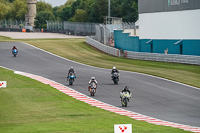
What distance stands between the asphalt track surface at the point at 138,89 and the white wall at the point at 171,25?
490 inches

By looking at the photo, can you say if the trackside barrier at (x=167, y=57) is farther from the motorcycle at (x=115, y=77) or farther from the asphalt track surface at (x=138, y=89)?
the motorcycle at (x=115, y=77)

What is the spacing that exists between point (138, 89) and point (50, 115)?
13276 mm

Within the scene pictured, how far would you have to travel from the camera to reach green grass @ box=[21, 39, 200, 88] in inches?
1690

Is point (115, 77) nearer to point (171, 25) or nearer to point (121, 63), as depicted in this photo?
point (121, 63)

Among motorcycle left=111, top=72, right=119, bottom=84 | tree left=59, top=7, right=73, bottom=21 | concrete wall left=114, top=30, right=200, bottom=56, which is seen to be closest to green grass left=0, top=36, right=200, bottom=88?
concrete wall left=114, top=30, right=200, bottom=56

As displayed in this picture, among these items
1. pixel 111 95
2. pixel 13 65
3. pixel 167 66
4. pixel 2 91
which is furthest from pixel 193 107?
pixel 13 65

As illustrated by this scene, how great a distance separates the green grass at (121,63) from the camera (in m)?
42.9

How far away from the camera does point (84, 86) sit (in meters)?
36.7

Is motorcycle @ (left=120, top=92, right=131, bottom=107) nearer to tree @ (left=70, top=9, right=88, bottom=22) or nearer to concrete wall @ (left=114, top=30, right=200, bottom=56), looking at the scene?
concrete wall @ (left=114, top=30, right=200, bottom=56)

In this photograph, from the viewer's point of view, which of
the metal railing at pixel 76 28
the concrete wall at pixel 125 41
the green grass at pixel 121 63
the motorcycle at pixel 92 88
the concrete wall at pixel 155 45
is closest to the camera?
the motorcycle at pixel 92 88

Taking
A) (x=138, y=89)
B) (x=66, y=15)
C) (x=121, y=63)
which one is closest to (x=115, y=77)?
(x=138, y=89)

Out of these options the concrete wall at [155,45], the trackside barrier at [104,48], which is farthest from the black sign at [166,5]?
the trackside barrier at [104,48]

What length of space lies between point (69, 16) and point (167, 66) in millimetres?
121477

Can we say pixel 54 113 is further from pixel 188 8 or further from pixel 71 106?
pixel 188 8
